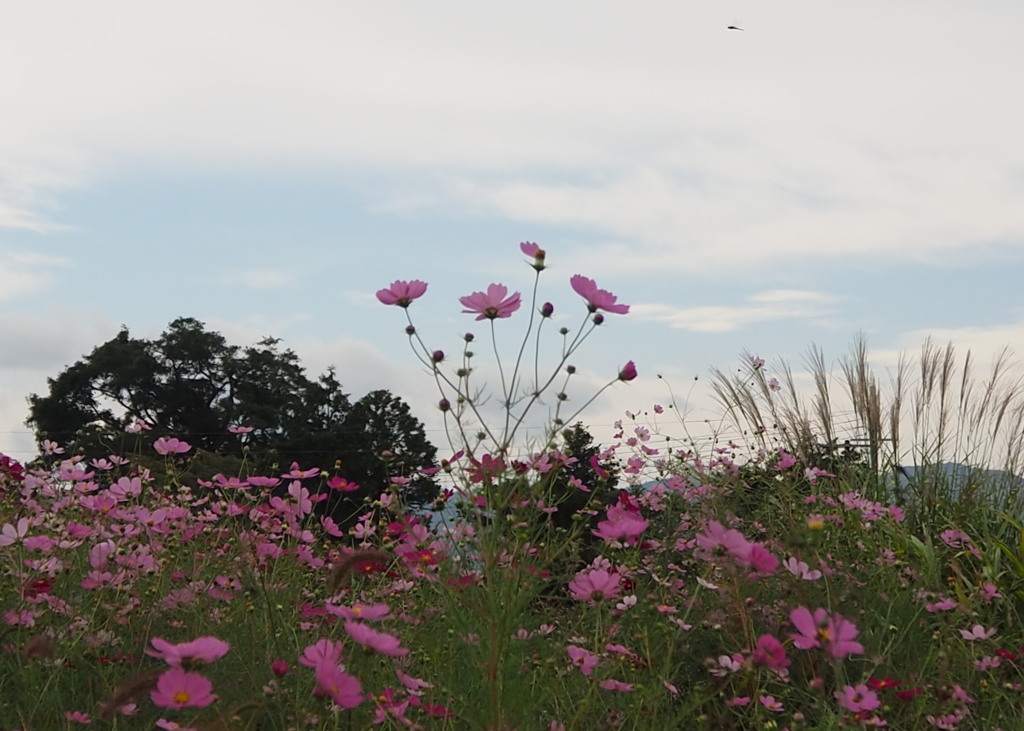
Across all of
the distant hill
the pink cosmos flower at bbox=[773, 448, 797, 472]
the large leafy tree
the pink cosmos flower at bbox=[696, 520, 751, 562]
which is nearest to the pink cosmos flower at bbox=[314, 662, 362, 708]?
the pink cosmos flower at bbox=[696, 520, 751, 562]

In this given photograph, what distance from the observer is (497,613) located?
76.5 inches

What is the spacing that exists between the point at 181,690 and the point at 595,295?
1.07 meters

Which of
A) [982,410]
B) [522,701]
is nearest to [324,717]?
[522,701]

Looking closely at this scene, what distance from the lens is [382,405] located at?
2084 centimetres

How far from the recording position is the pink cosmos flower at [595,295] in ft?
6.91

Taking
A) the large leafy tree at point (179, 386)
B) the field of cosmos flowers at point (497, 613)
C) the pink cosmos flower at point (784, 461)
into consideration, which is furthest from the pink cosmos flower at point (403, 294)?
the large leafy tree at point (179, 386)

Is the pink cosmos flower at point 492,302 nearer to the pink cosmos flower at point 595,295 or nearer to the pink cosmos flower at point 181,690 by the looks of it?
the pink cosmos flower at point 595,295

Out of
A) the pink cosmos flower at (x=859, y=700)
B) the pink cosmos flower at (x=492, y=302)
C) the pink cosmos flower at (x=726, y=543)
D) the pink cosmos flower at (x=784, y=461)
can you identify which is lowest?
the pink cosmos flower at (x=859, y=700)

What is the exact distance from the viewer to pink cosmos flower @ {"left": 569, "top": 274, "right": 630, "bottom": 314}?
82.9 inches

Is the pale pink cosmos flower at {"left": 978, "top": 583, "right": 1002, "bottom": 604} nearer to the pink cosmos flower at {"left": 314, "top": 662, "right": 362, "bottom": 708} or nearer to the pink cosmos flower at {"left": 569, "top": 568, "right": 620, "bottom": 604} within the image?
the pink cosmos flower at {"left": 569, "top": 568, "right": 620, "bottom": 604}

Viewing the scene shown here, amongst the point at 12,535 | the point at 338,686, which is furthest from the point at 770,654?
the point at 12,535

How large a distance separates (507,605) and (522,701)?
297 mm

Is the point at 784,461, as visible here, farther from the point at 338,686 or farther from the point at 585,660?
the point at 338,686

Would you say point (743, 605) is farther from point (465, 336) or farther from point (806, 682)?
point (465, 336)
